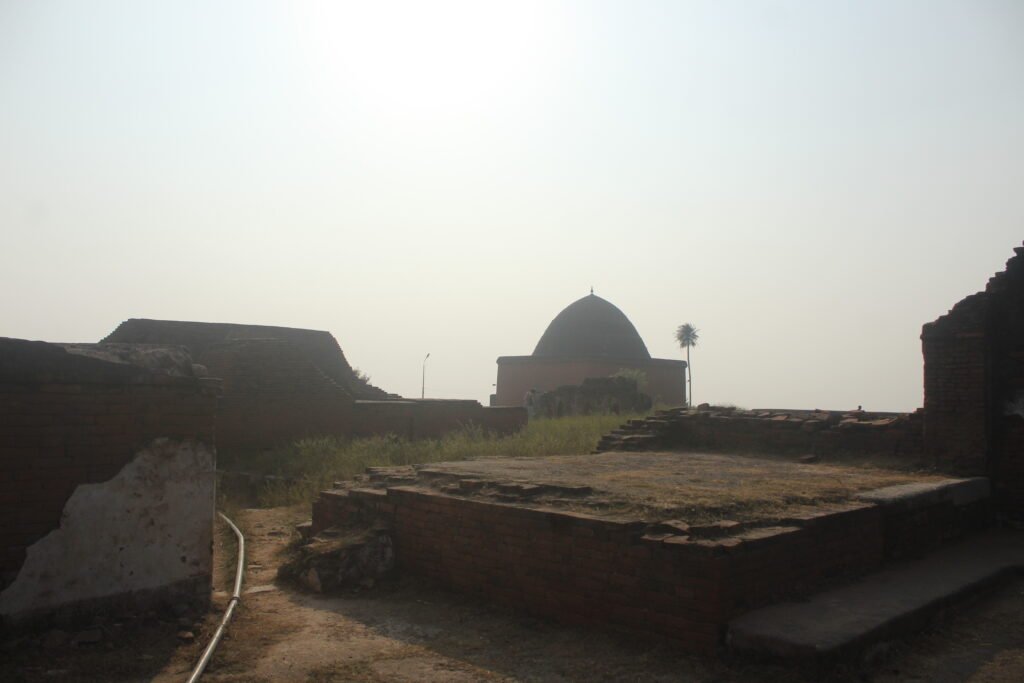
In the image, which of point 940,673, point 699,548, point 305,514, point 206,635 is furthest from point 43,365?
point 940,673

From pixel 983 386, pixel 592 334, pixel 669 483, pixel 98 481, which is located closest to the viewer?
pixel 98 481

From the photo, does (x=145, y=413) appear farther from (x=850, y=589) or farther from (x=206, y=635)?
(x=850, y=589)

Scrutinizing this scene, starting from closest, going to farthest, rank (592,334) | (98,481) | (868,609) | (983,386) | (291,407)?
(868,609)
(98,481)
(983,386)
(291,407)
(592,334)

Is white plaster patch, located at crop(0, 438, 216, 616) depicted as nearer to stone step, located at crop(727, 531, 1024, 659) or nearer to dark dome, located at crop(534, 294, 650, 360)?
stone step, located at crop(727, 531, 1024, 659)

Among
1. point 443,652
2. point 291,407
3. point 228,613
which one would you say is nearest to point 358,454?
point 291,407

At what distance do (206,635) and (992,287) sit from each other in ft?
Result: 26.0

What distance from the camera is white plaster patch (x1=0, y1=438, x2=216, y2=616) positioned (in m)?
4.89

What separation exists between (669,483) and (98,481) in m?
4.08

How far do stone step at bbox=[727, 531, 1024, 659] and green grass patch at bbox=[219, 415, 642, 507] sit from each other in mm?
5491

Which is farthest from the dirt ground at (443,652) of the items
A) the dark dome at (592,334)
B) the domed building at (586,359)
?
the dark dome at (592,334)

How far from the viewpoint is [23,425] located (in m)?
4.92

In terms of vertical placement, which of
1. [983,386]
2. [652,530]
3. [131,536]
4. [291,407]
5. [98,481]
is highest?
[983,386]

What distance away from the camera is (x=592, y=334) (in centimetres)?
3259

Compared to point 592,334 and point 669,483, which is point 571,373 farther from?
point 669,483
